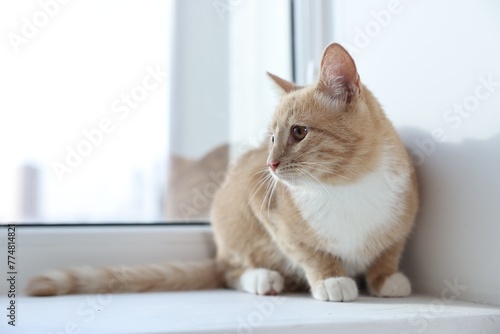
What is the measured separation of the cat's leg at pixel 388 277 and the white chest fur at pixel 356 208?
0.24ft

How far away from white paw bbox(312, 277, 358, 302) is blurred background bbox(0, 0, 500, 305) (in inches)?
9.9

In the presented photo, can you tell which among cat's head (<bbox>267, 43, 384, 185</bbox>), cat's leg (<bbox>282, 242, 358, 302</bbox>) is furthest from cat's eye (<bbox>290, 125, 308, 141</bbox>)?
cat's leg (<bbox>282, 242, 358, 302</bbox>)

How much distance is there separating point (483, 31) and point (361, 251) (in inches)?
23.7

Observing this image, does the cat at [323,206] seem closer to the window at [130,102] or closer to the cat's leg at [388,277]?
the cat's leg at [388,277]

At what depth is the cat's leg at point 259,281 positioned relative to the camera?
4.46 ft

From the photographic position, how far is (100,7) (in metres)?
1.68

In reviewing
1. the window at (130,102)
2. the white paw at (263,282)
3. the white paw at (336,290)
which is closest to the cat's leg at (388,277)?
the white paw at (336,290)

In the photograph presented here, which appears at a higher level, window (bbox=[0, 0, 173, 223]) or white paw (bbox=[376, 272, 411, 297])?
window (bbox=[0, 0, 173, 223])

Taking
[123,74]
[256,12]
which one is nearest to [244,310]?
[123,74]

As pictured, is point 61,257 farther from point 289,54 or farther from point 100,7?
point 289,54

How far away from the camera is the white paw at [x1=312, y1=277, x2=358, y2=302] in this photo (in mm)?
1206

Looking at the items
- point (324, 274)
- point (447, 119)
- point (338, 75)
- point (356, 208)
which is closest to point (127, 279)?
point (324, 274)

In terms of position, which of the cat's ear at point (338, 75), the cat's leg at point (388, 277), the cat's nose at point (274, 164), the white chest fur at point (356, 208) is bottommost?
the cat's leg at point (388, 277)

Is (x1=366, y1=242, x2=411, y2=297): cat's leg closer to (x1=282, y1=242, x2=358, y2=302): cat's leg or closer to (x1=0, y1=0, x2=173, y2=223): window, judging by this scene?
(x1=282, y1=242, x2=358, y2=302): cat's leg
